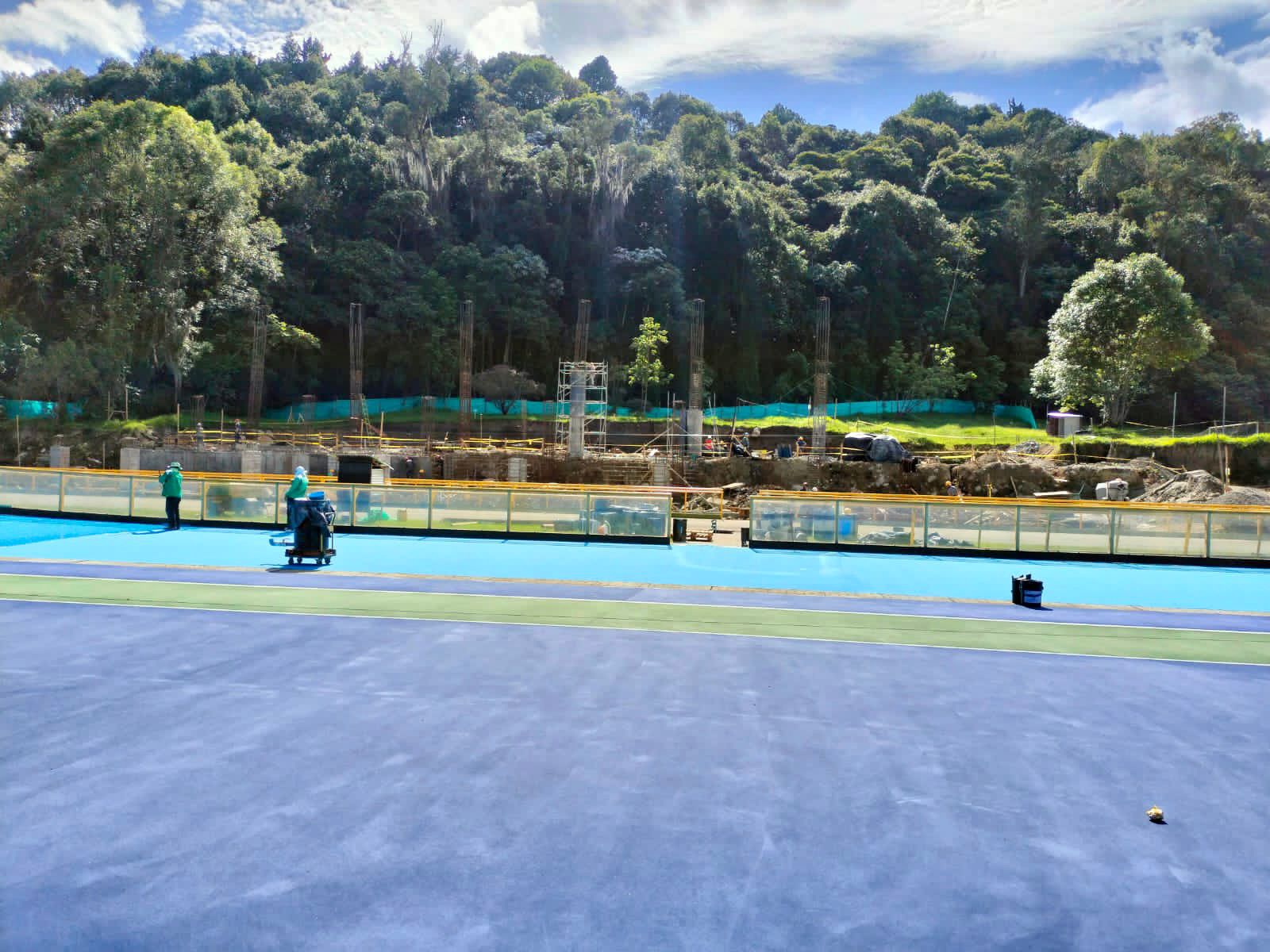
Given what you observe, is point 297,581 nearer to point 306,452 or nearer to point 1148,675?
point 1148,675

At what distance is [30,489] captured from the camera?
2269cm

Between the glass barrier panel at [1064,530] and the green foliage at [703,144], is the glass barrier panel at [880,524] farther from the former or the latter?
the green foliage at [703,144]

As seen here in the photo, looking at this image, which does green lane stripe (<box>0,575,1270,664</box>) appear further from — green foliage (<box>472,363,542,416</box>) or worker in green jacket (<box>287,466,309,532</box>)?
green foliage (<box>472,363,542,416</box>)

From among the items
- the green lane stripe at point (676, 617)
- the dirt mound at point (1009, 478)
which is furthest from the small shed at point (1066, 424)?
the green lane stripe at point (676, 617)

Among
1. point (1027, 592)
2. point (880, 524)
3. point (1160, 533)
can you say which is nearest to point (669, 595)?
point (1027, 592)

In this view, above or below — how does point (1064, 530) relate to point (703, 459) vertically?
below

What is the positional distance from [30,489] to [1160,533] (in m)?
26.9

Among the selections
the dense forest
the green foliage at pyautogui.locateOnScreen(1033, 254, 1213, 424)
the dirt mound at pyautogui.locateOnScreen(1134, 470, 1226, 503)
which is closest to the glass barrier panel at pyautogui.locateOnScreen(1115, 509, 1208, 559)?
the dirt mound at pyautogui.locateOnScreen(1134, 470, 1226, 503)

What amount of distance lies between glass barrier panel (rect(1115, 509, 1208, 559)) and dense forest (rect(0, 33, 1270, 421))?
50.0 m

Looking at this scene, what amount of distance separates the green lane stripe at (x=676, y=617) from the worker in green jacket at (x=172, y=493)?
688 centimetres

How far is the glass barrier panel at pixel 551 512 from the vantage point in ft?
67.5

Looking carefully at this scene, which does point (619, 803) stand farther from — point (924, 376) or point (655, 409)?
point (924, 376)

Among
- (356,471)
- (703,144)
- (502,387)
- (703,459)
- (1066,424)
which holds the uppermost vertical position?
(703,144)

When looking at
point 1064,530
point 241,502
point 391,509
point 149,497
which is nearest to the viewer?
point 1064,530
